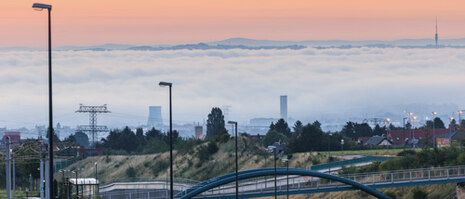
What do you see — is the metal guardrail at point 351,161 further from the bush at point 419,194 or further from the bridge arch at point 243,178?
the bridge arch at point 243,178

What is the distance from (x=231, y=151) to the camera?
188 meters

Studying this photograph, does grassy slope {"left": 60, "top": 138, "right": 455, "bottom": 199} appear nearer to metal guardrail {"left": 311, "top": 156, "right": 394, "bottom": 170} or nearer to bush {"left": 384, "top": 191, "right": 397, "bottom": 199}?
metal guardrail {"left": 311, "top": 156, "right": 394, "bottom": 170}

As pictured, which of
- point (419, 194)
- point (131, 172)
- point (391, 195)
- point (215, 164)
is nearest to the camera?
point (419, 194)

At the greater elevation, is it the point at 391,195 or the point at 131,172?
the point at 131,172

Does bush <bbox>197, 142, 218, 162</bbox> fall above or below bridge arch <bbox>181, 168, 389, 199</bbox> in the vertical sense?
above

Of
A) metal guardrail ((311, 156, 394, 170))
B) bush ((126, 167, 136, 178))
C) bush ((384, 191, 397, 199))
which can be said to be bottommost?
bush ((384, 191, 397, 199))

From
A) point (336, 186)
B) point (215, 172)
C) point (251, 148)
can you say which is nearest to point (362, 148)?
point (251, 148)

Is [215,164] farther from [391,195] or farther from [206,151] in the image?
[391,195]

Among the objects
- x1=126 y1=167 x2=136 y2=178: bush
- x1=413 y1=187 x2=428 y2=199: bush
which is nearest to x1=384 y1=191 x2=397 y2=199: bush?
x1=413 y1=187 x2=428 y2=199: bush

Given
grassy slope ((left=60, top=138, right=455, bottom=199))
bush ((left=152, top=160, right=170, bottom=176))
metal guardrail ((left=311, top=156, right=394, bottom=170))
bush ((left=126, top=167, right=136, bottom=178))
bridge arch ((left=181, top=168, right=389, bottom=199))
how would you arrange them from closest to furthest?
bridge arch ((left=181, top=168, right=389, bottom=199)) < metal guardrail ((left=311, top=156, right=394, bottom=170)) < grassy slope ((left=60, top=138, right=455, bottom=199)) < bush ((left=126, top=167, right=136, bottom=178)) < bush ((left=152, top=160, right=170, bottom=176))

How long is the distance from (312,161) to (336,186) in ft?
190

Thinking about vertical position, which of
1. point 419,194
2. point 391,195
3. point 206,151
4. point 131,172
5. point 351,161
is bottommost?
point 391,195

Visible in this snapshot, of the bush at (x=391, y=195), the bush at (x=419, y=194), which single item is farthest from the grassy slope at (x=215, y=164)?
the bush at (x=419, y=194)

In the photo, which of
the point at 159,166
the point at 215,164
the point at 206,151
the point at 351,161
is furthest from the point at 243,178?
the point at 159,166
